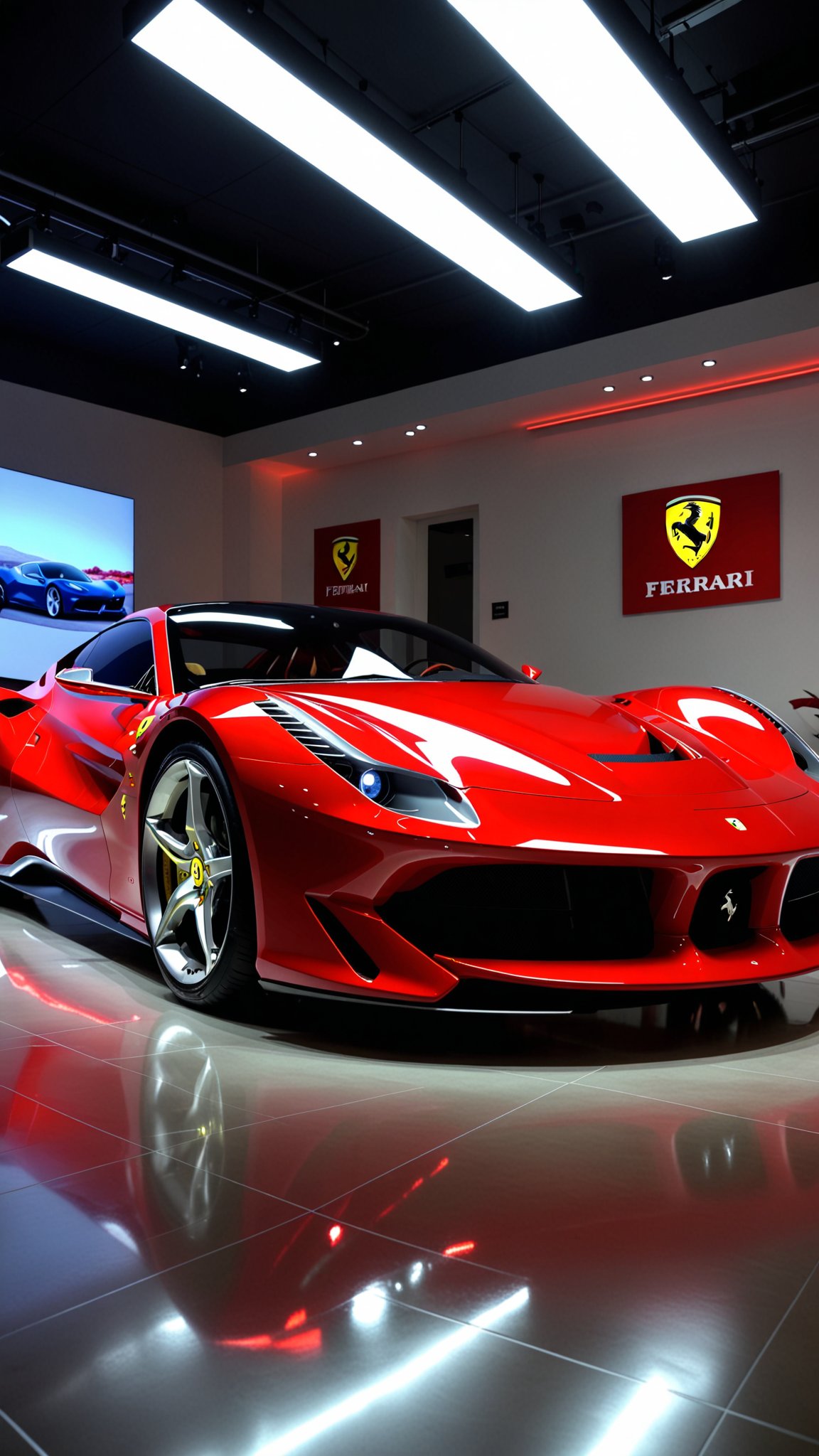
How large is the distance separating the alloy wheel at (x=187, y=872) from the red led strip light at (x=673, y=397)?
601 centimetres

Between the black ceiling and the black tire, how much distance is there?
3.23 metres

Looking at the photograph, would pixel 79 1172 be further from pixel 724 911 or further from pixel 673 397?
pixel 673 397

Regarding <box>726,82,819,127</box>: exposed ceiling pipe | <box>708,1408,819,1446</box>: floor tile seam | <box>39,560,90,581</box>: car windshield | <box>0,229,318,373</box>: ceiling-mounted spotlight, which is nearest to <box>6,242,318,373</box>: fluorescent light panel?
<box>0,229,318,373</box>: ceiling-mounted spotlight

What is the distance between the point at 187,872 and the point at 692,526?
5930 millimetres

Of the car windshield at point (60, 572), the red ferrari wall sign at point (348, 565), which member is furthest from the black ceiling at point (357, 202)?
the car windshield at point (60, 572)

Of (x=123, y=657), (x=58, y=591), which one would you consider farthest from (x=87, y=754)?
(x=58, y=591)

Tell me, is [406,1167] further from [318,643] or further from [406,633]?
[406,633]

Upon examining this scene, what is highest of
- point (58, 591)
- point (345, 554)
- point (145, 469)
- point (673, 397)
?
point (673, 397)

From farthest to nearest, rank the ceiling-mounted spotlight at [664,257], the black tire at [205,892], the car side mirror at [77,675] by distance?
the ceiling-mounted spotlight at [664,257], the car side mirror at [77,675], the black tire at [205,892]

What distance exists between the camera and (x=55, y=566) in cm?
879

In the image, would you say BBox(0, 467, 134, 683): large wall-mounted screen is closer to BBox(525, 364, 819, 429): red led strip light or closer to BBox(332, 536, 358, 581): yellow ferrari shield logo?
BBox(332, 536, 358, 581): yellow ferrari shield logo

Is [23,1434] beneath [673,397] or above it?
beneath

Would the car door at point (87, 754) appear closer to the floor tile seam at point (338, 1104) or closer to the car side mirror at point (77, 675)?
the car side mirror at point (77, 675)

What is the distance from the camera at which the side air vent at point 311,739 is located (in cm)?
199
